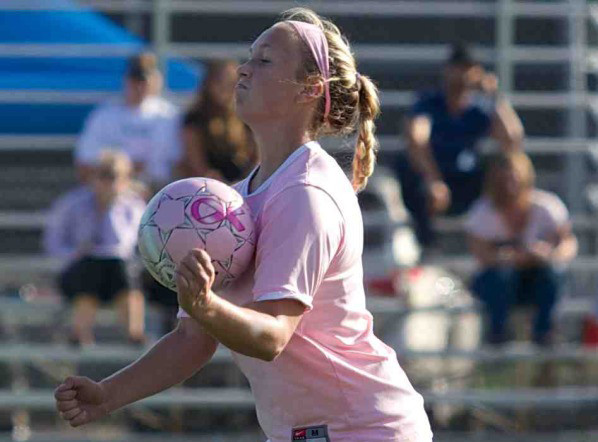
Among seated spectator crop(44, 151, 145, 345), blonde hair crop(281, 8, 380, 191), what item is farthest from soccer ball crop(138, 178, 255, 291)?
seated spectator crop(44, 151, 145, 345)

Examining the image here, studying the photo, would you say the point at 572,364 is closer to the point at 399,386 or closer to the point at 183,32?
the point at 183,32

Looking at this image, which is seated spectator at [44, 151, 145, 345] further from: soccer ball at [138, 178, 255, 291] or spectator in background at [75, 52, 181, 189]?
soccer ball at [138, 178, 255, 291]

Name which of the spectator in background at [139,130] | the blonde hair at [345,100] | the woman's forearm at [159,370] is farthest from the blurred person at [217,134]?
the woman's forearm at [159,370]

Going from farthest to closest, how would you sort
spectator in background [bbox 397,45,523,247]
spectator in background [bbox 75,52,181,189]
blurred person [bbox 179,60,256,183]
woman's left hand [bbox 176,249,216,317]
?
1. spectator in background [bbox 397,45,523,247]
2. spectator in background [bbox 75,52,181,189]
3. blurred person [bbox 179,60,256,183]
4. woman's left hand [bbox 176,249,216,317]

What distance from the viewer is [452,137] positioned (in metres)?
8.56

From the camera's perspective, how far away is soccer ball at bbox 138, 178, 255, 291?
3.22 metres

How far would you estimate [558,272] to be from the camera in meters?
8.27

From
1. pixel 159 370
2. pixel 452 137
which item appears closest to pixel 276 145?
pixel 159 370

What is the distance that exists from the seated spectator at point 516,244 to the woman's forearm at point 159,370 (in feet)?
16.0

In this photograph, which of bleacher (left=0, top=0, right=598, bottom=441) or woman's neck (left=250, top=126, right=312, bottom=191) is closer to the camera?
woman's neck (left=250, top=126, right=312, bottom=191)

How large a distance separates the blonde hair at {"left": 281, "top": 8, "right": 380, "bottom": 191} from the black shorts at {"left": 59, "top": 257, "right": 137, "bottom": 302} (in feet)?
14.6

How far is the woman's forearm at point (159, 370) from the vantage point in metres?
3.49

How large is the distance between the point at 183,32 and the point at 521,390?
14.7 ft

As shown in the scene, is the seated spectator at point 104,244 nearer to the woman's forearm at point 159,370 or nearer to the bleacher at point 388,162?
the bleacher at point 388,162
